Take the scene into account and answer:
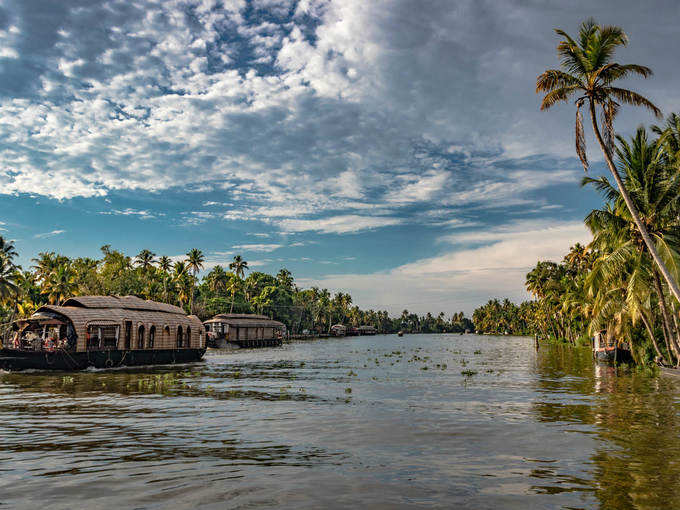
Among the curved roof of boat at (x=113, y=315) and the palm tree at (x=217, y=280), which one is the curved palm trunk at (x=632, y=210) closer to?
the curved roof of boat at (x=113, y=315)

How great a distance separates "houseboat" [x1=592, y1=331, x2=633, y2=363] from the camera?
39.8 meters

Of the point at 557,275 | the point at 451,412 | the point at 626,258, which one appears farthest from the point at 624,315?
the point at 557,275

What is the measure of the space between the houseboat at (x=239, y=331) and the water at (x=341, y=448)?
5714cm

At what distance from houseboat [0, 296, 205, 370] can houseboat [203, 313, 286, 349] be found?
3142cm

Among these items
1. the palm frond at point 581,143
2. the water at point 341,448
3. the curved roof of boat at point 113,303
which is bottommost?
the water at point 341,448

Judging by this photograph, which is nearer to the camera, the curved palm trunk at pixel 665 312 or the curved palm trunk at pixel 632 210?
the curved palm trunk at pixel 632 210

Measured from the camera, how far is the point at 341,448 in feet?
39.4

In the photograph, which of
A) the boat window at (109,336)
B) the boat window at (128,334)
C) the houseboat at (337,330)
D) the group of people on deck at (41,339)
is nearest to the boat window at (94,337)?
the boat window at (109,336)

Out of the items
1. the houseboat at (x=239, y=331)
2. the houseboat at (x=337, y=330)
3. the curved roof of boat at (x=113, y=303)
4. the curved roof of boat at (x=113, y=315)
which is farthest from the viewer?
the houseboat at (x=337, y=330)

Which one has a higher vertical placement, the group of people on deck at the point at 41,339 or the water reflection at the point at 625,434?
the group of people on deck at the point at 41,339

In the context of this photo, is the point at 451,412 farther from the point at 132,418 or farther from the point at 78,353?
the point at 78,353

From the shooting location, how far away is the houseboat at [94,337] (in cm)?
3428

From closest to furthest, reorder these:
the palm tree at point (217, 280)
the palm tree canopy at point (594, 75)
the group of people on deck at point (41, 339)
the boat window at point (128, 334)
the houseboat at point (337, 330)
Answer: the palm tree canopy at point (594, 75) < the group of people on deck at point (41, 339) < the boat window at point (128, 334) < the palm tree at point (217, 280) < the houseboat at point (337, 330)

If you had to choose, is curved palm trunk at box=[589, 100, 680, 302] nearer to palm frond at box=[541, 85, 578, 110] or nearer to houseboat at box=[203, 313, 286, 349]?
palm frond at box=[541, 85, 578, 110]
